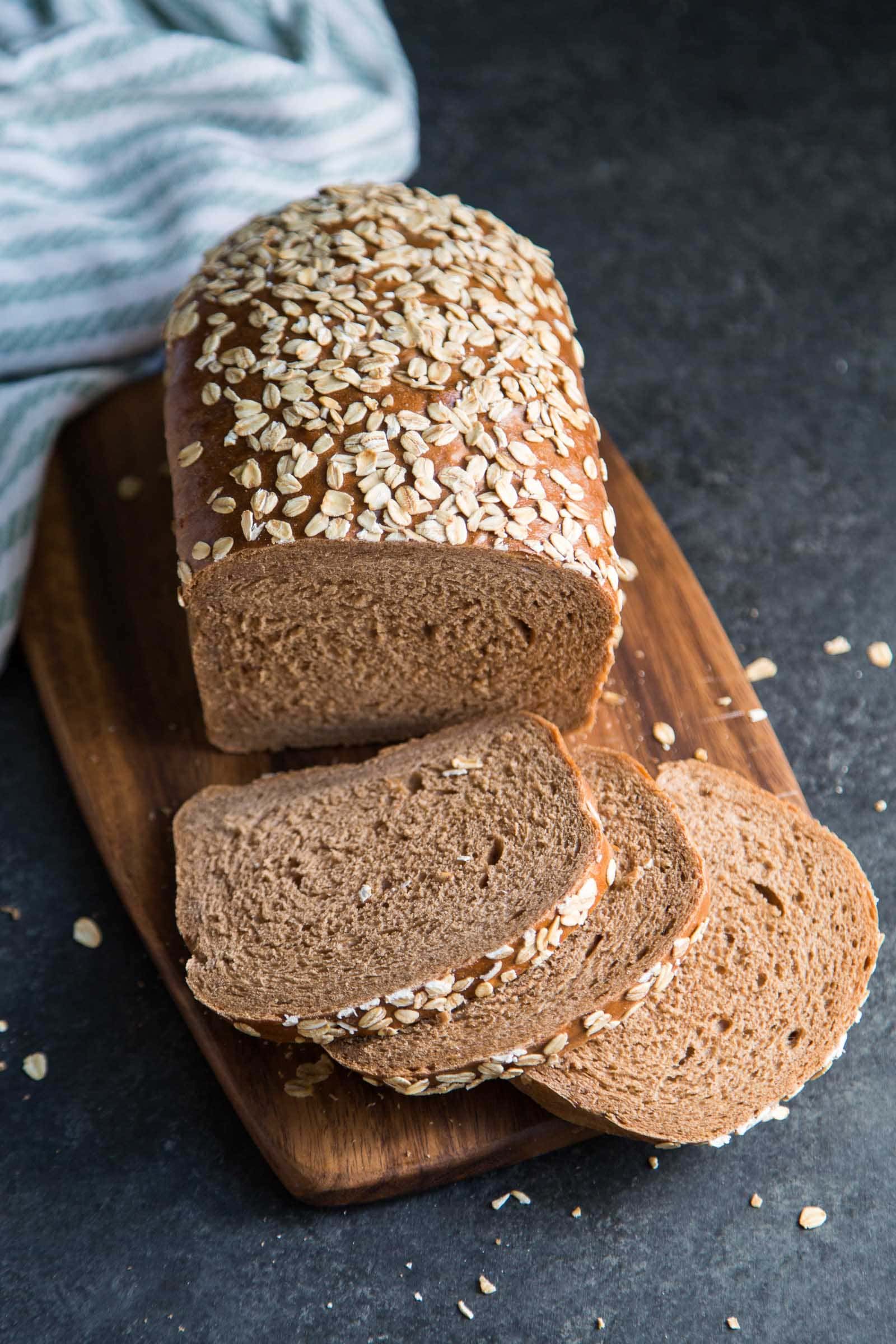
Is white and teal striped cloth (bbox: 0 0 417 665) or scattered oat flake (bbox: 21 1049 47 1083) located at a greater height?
white and teal striped cloth (bbox: 0 0 417 665)

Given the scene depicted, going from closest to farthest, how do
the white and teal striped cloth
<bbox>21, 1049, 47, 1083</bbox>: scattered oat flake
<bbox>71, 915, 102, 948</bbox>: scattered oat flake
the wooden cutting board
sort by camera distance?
1. the wooden cutting board
2. <bbox>21, 1049, 47, 1083</bbox>: scattered oat flake
3. <bbox>71, 915, 102, 948</bbox>: scattered oat flake
4. the white and teal striped cloth

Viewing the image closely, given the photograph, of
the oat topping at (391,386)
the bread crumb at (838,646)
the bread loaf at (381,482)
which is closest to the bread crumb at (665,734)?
the bread loaf at (381,482)

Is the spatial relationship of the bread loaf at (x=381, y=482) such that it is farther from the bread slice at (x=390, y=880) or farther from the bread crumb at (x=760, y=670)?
the bread crumb at (x=760, y=670)

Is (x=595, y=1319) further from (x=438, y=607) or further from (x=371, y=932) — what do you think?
(x=438, y=607)

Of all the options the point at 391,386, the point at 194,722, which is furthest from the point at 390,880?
the point at 391,386

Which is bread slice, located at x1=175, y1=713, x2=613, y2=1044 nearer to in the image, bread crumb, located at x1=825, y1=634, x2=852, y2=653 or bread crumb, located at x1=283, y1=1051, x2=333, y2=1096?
bread crumb, located at x1=283, y1=1051, x2=333, y2=1096

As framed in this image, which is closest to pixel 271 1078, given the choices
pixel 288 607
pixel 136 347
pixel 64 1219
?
pixel 64 1219

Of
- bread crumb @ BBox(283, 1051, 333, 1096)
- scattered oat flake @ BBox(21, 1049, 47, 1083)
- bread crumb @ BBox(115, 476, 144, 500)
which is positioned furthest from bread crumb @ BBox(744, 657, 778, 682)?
scattered oat flake @ BBox(21, 1049, 47, 1083)
